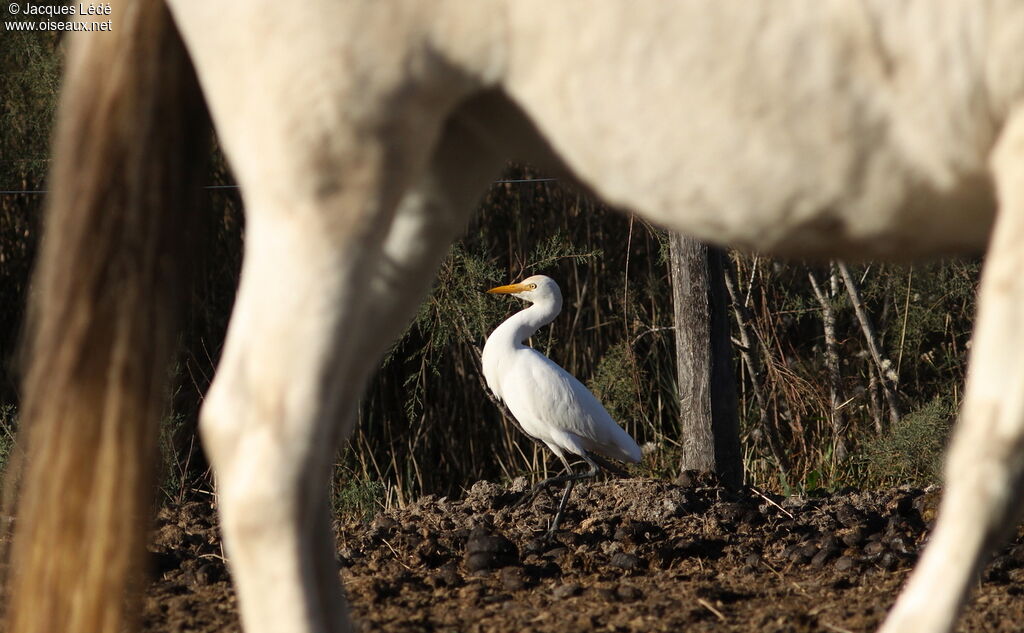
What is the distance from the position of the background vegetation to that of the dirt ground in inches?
40.6

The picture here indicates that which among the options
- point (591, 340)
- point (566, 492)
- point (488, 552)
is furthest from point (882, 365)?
point (488, 552)

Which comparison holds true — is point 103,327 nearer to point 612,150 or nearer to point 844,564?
point 612,150

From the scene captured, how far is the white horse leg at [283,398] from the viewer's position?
1.42 m

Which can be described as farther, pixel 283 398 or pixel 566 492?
pixel 566 492

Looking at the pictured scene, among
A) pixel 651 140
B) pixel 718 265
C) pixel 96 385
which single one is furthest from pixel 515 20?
pixel 718 265

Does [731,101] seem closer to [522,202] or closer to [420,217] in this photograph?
[420,217]

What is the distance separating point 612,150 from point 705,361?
2803mm

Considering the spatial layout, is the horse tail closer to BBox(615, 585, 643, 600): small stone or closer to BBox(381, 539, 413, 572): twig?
BBox(615, 585, 643, 600): small stone

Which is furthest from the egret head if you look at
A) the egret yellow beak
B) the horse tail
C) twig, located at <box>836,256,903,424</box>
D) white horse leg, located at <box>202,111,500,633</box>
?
white horse leg, located at <box>202,111,500,633</box>

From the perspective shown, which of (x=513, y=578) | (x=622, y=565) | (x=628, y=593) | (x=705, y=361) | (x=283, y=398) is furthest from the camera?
(x=705, y=361)

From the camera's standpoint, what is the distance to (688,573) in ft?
10.2

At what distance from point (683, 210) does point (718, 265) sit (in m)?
2.71

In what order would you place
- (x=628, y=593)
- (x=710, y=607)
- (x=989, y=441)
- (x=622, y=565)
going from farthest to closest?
1. (x=622, y=565)
2. (x=628, y=593)
3. (x=710, y=607)
4. (x=989, y=441)

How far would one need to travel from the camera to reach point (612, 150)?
1365 millimetres
